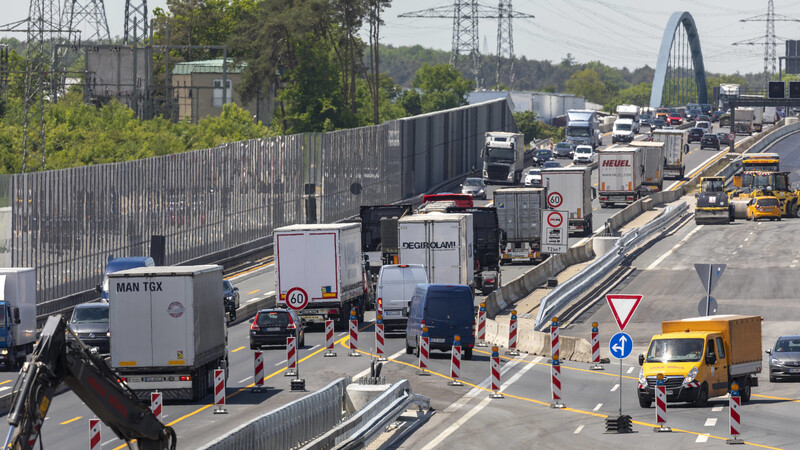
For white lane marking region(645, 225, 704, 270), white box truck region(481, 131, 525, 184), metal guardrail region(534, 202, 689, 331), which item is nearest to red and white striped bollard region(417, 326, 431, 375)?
metal guardrail region(534, 202, 689, 331)

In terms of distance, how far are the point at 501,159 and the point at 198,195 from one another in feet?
132

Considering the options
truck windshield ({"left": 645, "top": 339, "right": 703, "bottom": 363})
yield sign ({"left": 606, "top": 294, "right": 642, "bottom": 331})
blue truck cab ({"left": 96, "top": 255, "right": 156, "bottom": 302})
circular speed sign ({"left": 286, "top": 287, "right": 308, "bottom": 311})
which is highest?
yield sign ({"left": 606, "top": 294, "right": 642, "bottom": 331})

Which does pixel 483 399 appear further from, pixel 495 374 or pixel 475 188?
pixel 475 188

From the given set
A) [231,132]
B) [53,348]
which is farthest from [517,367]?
[231,132]

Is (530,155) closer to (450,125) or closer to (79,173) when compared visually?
(450,125)

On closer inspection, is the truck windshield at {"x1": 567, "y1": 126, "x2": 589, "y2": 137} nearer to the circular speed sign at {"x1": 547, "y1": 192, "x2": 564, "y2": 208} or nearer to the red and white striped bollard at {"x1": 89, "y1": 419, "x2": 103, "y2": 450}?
the circular speed sign at {"x1": 547, "y1": 192, "x2": 564, "y2": 208}

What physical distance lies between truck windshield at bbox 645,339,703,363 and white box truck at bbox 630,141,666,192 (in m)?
62.8

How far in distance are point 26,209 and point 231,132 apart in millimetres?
70922

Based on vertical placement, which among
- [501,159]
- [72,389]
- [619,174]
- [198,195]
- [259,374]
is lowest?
[259,374]

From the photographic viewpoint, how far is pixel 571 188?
→ 71.6 m

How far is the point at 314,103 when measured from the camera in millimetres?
140000

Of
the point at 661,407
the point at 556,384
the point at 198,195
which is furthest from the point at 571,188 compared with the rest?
the point at 661,407

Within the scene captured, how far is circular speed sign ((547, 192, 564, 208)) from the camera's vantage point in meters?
71.0

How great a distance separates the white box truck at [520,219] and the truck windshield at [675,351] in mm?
31928
